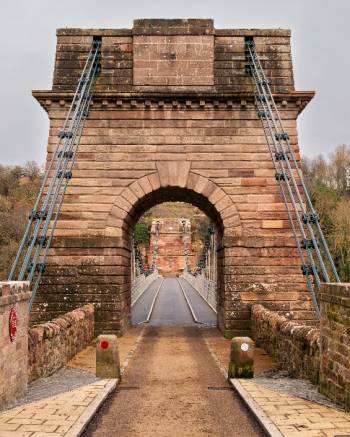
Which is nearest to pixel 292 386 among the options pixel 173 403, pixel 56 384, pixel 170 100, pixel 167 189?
pixel 173 403

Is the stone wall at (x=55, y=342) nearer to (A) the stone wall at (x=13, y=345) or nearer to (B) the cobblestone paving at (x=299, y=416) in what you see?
(A) the stone wall at (x=13, y=345)

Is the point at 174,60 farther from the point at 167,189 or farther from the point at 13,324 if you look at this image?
the point at 13,324

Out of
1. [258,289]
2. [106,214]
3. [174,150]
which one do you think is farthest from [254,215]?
[106,214]

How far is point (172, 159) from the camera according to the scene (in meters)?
12.8

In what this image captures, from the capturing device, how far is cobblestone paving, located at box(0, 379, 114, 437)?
4848 mm

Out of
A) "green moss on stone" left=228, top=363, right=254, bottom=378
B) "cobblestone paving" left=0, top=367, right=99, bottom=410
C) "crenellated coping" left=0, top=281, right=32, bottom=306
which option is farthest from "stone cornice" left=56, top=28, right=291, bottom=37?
"green moss on stone" left=228, top=363, right=254, bottom=378

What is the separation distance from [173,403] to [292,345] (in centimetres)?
248

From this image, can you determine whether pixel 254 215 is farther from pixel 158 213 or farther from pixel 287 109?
pixel 158 213

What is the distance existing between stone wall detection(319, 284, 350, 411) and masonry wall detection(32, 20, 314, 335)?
5.60 meters

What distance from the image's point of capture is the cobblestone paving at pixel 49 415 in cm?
485

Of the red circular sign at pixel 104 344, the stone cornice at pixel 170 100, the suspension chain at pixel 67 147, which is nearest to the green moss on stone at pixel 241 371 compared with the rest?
the red circular sign at pixel 104 344

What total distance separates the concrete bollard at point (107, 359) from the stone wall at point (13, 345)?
1.32 meters

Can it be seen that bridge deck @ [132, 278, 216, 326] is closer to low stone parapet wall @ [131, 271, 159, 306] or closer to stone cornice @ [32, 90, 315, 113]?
low stone parapet wall @ [131, 271, 159, 306]

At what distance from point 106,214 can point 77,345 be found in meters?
3.72
